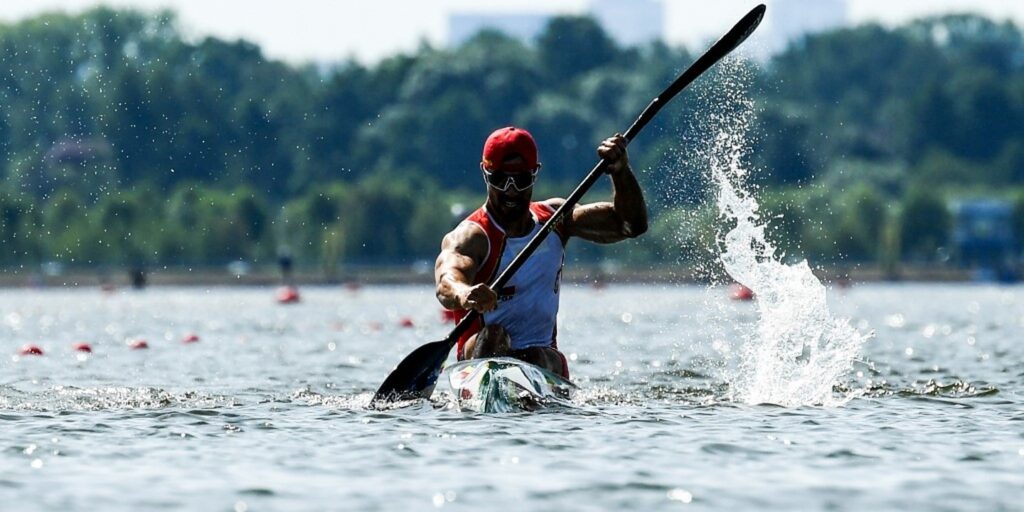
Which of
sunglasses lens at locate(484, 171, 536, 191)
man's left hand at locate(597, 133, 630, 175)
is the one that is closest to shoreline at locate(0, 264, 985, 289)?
sunglasses lens at locate(484, 171, 536, 191)

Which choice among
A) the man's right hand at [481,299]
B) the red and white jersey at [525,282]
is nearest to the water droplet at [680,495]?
the man's right hand at [481,299]

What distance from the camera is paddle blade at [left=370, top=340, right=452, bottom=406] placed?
16844 millimetres

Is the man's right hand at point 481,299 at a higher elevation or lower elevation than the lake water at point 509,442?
higher

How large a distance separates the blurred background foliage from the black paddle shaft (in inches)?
2791

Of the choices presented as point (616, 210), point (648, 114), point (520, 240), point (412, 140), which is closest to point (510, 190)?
point (520, 240)

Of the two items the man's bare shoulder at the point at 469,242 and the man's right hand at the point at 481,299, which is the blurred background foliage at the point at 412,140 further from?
the man's right hand at the point at 481,299

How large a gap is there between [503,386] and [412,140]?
145 metres

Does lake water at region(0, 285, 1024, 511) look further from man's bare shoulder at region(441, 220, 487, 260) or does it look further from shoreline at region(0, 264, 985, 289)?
shoreline at region(0, 264, 985, 289)

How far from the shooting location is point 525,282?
16.1 meters

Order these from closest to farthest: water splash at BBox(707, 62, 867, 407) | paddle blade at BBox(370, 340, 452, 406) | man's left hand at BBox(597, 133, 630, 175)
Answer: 1. man's left hand at BBox(597, 133, 630, 175)
2. paddle blade at BBox(370, 340, 452, 406)
3. water splash at BBox(707, 62, 867, 407)

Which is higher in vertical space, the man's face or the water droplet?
the man's face

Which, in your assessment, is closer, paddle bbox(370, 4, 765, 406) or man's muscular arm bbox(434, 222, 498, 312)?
man's muscular arm bbox(434, 222, 498, 312)

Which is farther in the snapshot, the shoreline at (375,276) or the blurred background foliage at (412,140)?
the blurred background foliage at (412,140)

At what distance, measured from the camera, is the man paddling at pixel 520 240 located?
15.8 m
